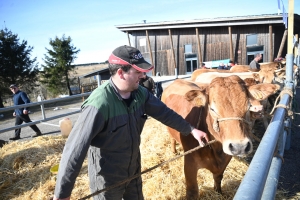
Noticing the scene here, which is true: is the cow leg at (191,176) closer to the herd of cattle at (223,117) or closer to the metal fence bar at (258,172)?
the herd of cattle at (223,117)

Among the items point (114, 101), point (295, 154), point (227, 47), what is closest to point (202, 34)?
point (227, 47)

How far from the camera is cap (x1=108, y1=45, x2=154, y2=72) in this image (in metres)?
1.83

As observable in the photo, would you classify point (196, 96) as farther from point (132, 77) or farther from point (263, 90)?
point (132, 77)

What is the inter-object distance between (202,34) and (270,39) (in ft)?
17.3

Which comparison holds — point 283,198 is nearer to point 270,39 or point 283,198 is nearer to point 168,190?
point 168,190

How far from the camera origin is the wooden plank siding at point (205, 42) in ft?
53.5

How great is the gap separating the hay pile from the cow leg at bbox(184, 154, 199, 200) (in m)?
0.39

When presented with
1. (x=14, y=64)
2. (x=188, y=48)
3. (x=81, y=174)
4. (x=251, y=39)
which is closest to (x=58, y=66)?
(x=14, y=64)

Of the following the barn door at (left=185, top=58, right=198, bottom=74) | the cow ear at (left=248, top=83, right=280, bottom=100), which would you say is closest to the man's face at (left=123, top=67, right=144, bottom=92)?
the cow ear at (left=248, top=83, right=280, bottom=100)

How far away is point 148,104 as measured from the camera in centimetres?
228

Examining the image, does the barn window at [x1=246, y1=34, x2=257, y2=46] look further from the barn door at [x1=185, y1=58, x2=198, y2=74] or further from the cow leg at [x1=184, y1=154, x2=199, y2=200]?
the cow leg at [x1=184, y1=154, x2=199, y2=200]

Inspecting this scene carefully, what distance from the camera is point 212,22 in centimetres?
1714

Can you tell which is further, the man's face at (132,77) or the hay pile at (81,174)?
the hay pile at (81,174)

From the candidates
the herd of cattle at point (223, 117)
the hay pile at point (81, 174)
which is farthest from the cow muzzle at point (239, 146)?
the hay pile at point (81, 174)
